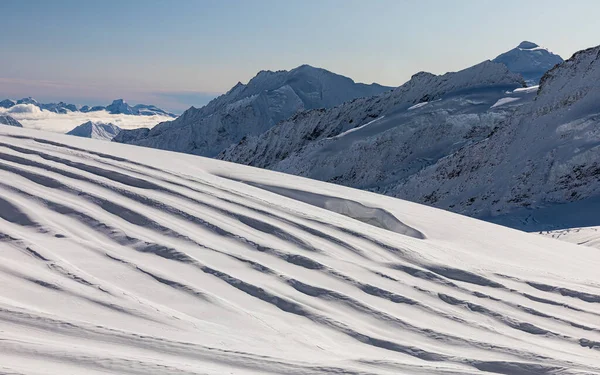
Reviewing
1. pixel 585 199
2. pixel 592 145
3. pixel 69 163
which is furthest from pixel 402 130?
pixel 69 163

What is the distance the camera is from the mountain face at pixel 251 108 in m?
111

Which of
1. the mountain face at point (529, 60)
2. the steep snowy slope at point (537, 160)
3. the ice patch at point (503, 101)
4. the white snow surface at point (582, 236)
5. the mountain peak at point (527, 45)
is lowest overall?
the white snow surface at point (582, 236)

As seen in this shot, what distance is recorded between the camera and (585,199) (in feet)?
66.7

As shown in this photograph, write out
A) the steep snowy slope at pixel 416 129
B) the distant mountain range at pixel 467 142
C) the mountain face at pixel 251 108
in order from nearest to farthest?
the distant mountain range at pixel 467 142 → the steep snowy slope at pixel 416 129 → the mountain face at pixel 251 108

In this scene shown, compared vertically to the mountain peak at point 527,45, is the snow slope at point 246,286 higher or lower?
lower

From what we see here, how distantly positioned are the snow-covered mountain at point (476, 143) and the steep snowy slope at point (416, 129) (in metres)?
0.08

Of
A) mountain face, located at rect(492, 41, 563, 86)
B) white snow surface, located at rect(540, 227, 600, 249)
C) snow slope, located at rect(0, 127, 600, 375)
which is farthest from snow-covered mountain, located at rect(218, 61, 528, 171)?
mountain face, located at rect(492, 41, 563, 86)

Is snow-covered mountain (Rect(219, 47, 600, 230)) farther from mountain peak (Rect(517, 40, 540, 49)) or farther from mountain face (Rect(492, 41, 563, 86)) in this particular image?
mountain peak (Rect(517, 40, 540, 49))

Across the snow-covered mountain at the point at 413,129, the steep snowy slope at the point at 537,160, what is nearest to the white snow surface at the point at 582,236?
the steep snowy slope at the point at 537,160

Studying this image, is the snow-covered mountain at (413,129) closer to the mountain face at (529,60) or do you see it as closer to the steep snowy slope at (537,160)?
the steep snowy slope at (537,160)

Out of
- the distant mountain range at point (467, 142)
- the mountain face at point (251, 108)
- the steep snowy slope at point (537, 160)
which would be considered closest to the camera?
the steep snowy slope at point (537, 160)

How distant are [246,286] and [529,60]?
129 meters

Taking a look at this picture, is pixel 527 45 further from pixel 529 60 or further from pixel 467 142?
pixel 467 142

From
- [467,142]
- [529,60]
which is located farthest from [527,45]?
[467,142]
